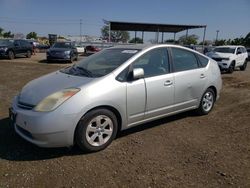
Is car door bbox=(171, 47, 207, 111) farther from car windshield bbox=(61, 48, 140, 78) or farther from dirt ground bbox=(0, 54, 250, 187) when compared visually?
car windshield bbox=(61, 48, 140, 78)

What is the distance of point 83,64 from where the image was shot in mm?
5273

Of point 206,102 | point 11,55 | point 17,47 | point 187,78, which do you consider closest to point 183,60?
point 187,78

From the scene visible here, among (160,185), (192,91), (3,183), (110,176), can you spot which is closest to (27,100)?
(3,183)

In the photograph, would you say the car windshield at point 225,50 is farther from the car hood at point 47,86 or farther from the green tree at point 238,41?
the green tree at point 238,41

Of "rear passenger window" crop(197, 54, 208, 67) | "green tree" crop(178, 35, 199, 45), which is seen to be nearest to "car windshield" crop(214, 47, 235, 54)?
"rear passenger window" crop(197, 54, 208, 67)

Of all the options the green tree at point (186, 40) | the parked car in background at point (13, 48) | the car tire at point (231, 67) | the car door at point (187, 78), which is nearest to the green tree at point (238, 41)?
the green tree at point (186, 40)

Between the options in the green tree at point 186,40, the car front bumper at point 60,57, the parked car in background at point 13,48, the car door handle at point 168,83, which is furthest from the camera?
the green tree at point 186,40

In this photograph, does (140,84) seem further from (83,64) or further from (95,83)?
(83,64)

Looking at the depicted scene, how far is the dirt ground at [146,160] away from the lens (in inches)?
136

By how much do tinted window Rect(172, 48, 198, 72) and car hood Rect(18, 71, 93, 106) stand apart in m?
1.83

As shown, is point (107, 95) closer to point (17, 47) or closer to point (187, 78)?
point (187, 78)

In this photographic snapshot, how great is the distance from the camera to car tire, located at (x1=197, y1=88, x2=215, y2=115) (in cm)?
603

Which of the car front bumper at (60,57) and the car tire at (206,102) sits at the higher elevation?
the car tire at (206,102)

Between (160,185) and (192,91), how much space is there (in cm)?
265
